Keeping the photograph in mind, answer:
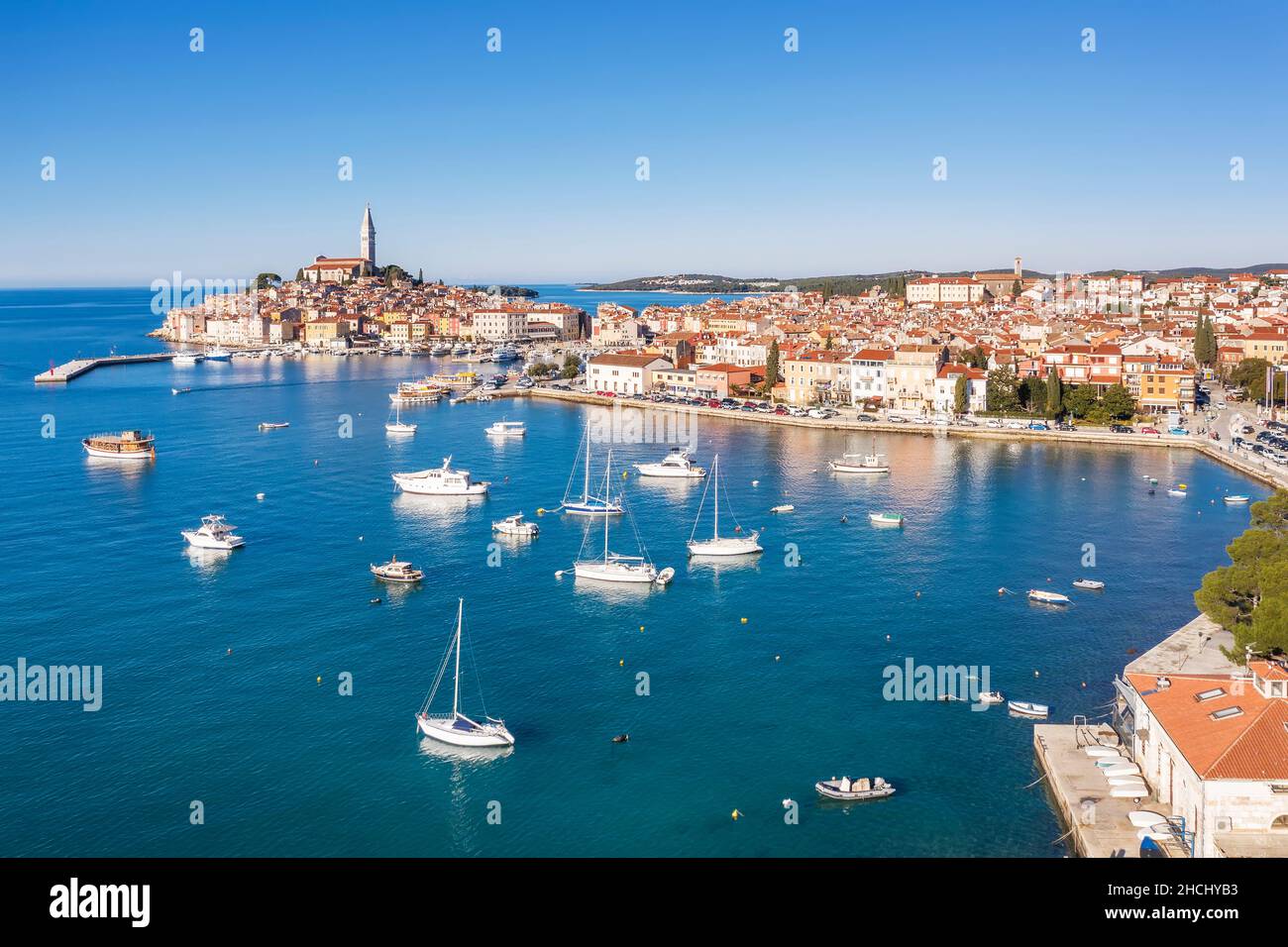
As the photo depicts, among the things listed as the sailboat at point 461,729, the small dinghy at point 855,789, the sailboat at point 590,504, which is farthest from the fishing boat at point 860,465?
the small dinghy at point 855,789

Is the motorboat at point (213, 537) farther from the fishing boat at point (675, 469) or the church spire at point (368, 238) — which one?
the church spire at point (368, 238)

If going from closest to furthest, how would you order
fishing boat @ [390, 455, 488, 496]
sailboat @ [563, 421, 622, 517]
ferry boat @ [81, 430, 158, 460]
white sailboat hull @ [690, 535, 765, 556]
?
1. white sailboat hull @ [690, 535, 765, 556]
2. sailboat @ [563, 421, 622, 517]
3. fishing boat @ [390, 455, 488, 496]
4. ferry boat @ [81, 430, 158, 460]

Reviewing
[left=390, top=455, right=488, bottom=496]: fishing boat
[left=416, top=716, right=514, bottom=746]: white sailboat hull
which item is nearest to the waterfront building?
[left=390, top=455, right=488, bottom=496]: fishing boat

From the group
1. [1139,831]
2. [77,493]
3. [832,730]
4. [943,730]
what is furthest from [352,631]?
[77,493]

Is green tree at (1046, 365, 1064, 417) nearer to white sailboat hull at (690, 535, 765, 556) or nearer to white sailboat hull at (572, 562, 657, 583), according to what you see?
white sailboat hull at (690, 535, 765, 556)

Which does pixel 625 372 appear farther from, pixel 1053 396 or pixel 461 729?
pixel 461 729

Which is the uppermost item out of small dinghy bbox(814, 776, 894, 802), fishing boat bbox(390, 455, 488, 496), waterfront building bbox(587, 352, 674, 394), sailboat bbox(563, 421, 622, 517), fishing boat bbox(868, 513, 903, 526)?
waterfront building bbox(587, 352, 674, 394)
